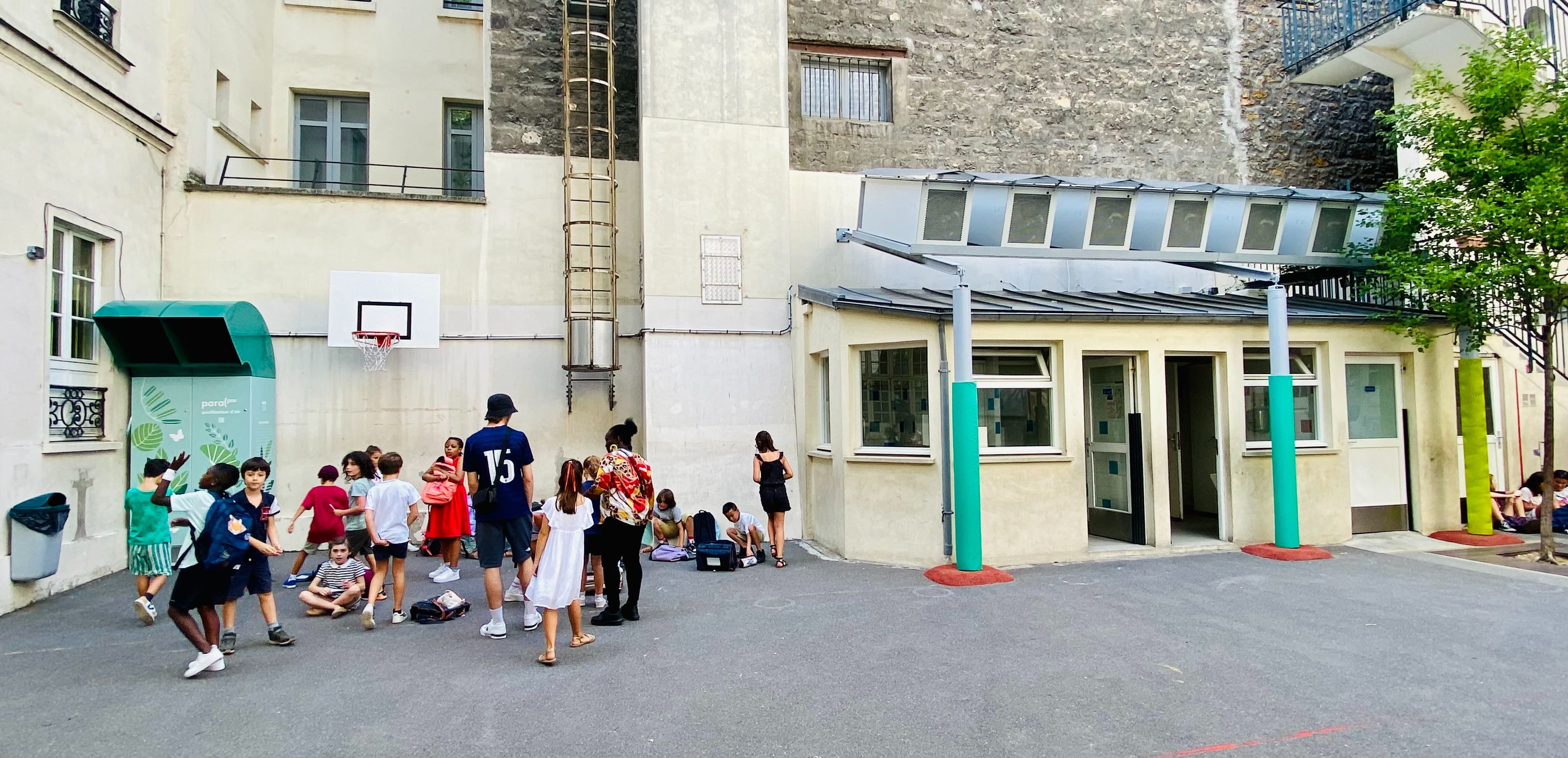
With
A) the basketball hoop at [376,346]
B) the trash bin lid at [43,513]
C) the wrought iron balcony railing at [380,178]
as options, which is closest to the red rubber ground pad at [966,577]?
the basketball hoop at [376,346]

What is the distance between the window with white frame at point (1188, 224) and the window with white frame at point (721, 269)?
5.46 metres

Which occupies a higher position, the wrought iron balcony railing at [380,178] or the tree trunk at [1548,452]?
the wrought iron balcony railing at [380,178]

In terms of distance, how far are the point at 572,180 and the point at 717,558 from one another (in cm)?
555

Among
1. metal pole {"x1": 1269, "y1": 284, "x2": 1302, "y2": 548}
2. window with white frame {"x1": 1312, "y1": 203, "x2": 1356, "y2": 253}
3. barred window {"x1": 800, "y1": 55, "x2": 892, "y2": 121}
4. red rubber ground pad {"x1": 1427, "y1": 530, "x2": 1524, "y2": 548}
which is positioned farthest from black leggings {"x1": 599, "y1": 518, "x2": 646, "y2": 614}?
window with white frame {"x1": 1312, "y1": 203, "x2": 1356, "y2": 253}

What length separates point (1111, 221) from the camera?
35.7ft

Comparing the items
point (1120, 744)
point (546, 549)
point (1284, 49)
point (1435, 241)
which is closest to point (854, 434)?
point (546, 549)

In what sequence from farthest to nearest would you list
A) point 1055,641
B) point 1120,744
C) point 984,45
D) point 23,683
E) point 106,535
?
point 984,45 < point 106,535 < point 1055,641 < point 23,683 < point 1120,744

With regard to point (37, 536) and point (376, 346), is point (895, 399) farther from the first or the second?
point (37, 536)

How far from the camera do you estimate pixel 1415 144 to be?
1025 centimetres

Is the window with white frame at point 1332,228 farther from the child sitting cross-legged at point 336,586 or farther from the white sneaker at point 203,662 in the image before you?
the white sneaker at point 203,662

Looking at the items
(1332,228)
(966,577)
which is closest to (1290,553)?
(966,577)

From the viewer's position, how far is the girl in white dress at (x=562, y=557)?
224 inches

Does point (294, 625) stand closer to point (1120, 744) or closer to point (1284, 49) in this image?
point (1120, 744)

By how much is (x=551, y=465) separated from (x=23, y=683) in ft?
20.2
